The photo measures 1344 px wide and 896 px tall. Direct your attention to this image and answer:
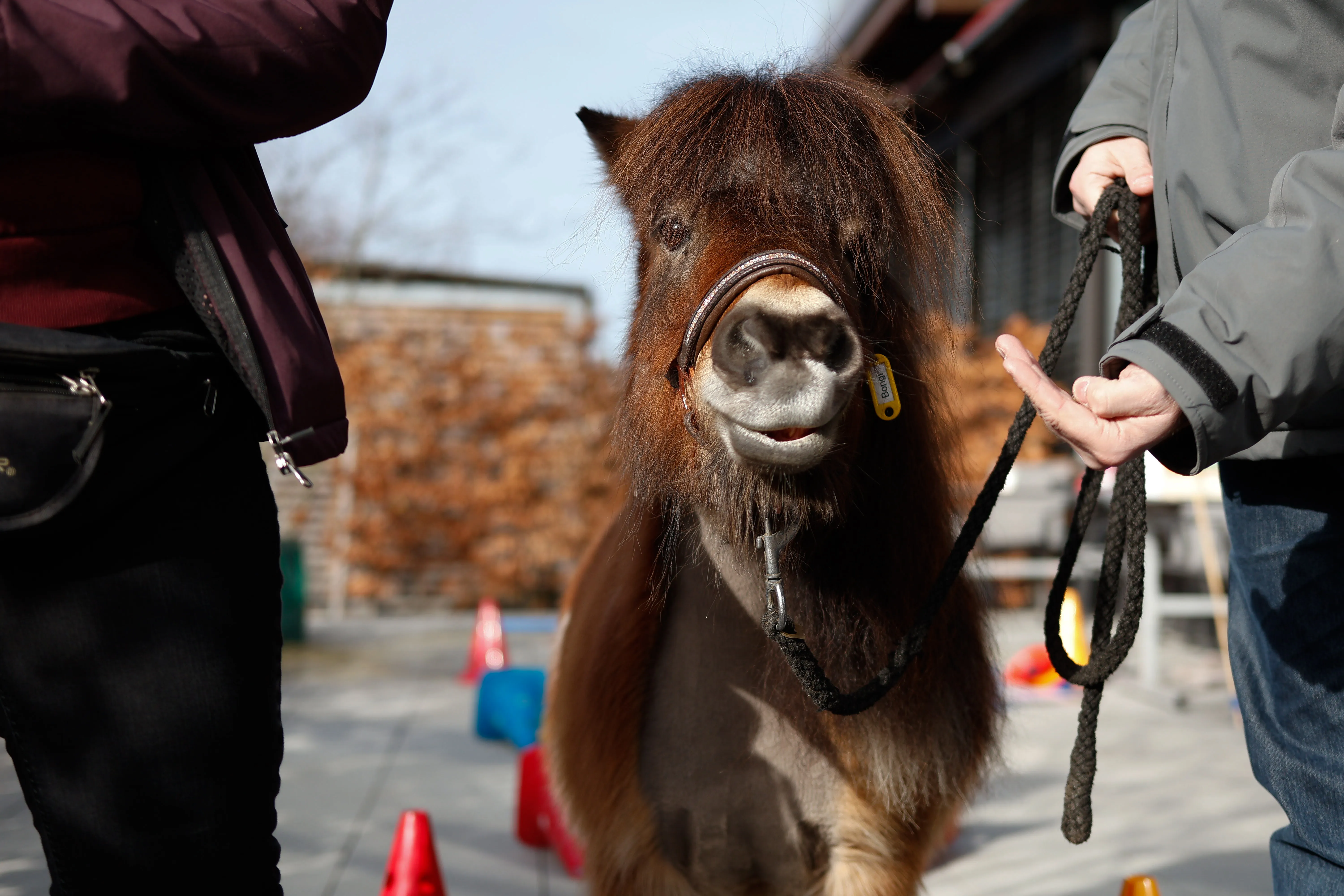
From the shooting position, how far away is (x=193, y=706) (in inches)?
54.2

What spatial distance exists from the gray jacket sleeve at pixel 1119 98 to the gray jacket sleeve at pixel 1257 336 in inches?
28.7

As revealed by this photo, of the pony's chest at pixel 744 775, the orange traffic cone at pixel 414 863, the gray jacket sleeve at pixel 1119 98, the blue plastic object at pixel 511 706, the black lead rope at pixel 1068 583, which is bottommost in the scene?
the blue plastic object at pixel 511 706

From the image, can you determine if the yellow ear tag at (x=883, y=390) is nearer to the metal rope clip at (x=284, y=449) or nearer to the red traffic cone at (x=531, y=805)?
the metal rope clip at (x=284, y=449)

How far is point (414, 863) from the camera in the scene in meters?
2.73

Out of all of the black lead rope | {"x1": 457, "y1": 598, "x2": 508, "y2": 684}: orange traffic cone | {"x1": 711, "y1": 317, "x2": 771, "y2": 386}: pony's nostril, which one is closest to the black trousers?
{"x1": 711, "y1": 317, "x2": 771, "y2": 386}: pony's nostril

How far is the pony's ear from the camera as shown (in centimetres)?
228

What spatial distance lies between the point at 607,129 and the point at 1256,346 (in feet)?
5.01

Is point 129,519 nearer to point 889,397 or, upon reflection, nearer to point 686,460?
point 686,460

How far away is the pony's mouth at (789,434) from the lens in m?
1.60

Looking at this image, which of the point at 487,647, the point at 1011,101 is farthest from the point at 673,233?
the point at 1011,101

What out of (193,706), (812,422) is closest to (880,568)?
(812,422)

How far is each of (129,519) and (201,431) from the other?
0.48ft

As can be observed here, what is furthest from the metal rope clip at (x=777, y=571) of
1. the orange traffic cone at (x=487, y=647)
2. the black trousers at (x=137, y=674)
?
the orange traffic cone at (x=487, y=647)

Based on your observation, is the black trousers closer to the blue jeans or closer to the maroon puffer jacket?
the maroon puffer jacket
